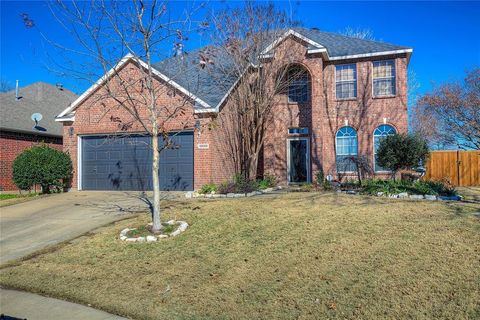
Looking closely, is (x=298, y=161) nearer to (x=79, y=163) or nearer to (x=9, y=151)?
(x=79, y=163)

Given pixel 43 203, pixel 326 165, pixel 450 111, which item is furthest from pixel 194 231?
pixel 450 111

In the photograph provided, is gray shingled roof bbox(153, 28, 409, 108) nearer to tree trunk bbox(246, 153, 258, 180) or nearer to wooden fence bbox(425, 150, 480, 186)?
tree trunk bbox(246, 153, 258, 180)

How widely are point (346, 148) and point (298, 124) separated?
242 cm

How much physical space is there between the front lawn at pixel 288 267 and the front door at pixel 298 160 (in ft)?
26.0

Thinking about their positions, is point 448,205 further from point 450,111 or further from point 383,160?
point 450,111

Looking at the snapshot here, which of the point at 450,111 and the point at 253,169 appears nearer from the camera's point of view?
the point at 253,169

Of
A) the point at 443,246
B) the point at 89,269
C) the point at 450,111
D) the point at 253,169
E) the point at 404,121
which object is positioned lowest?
the point at 89,269

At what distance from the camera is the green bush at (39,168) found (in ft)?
48.3

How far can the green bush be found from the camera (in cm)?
1473

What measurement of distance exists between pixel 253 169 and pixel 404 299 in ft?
33.6

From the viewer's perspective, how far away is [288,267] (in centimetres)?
591

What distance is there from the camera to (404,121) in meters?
16.6

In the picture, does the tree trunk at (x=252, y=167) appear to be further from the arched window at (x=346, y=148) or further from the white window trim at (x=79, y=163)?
the white window trim at (x=79, y=163)

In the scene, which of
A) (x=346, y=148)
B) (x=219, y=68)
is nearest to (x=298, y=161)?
(x=346, y=148)
